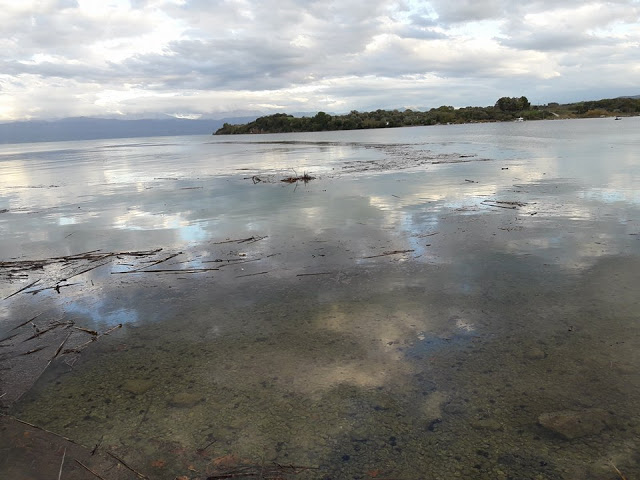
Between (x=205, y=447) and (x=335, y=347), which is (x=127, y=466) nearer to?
(x=205, y=447)

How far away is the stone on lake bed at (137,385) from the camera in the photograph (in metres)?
5.05

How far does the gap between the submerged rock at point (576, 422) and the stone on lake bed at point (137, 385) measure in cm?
407

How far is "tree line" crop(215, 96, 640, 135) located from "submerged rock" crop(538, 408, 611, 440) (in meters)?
162

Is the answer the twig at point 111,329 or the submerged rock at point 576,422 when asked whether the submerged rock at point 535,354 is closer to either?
the submerged rock at point 576,422

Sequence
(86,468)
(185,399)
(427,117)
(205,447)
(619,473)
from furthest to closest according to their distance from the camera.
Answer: (427,117)
(185,399)
(205,447)
(86,468)
(619,473)

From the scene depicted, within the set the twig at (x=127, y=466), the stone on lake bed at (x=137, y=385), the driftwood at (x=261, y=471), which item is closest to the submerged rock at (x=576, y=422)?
the driftwood at (x=261, y=471)

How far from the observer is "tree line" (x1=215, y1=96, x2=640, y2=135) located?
168 metres

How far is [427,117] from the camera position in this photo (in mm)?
181625

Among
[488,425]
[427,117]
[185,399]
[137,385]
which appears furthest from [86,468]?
[427,117]

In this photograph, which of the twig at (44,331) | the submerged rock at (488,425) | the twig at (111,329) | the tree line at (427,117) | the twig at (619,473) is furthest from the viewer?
the tree line at (427,117)

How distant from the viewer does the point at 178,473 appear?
12.5 feet

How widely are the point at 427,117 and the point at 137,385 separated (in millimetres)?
188973

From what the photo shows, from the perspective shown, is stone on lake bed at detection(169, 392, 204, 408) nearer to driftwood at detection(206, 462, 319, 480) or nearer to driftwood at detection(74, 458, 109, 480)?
driftwood at detection(74, 458, 109, 480)

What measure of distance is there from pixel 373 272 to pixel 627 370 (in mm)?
4286
